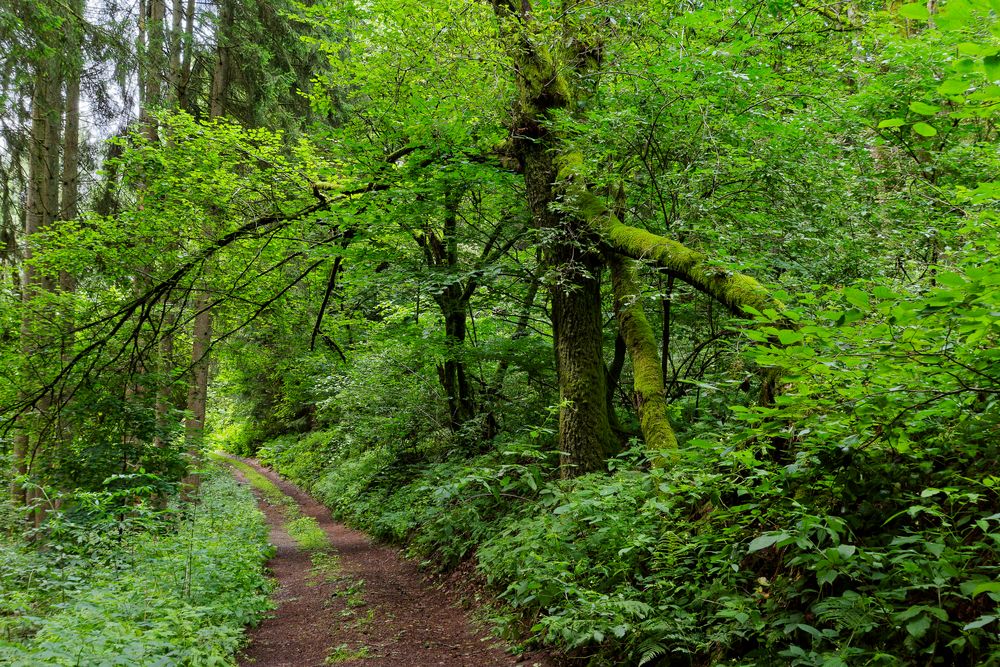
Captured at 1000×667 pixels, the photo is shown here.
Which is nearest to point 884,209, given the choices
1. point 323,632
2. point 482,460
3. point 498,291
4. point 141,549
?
point 498,291

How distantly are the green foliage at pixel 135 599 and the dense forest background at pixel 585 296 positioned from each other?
0.09 meters

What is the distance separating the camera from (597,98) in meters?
6.85

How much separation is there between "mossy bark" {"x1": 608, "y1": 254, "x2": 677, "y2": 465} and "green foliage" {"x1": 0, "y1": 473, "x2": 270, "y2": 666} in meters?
4.15

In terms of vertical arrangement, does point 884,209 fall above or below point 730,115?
below

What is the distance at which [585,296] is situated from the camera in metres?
6.86

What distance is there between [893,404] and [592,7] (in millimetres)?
5279

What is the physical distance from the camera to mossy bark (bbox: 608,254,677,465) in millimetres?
5355

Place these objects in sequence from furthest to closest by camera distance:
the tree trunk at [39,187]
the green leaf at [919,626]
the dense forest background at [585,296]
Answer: the tree trunk at [39,187] < the dense forest background at [585,296] < the green leaf at [919,626]

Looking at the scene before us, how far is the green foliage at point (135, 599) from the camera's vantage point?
3.65 m

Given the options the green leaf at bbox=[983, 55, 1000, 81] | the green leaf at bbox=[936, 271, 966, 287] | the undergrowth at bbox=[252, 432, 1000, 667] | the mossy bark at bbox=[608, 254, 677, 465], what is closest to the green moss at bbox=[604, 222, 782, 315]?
the mossy bark at bbox=[608, 254, 677, 465]

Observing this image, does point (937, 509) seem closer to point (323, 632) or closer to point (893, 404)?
point (893, 404)

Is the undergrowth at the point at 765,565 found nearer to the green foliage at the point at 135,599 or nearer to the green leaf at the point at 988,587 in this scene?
the green leaf at the point at 988,587

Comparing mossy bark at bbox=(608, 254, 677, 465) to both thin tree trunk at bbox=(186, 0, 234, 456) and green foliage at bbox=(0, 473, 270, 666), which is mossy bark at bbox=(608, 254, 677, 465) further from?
thin tree trunk at bbox=(186, 0, 234, 456)

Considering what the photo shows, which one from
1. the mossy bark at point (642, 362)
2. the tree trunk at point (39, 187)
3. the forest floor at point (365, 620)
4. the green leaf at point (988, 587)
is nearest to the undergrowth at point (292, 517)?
the forest floor at point (365, 620)
